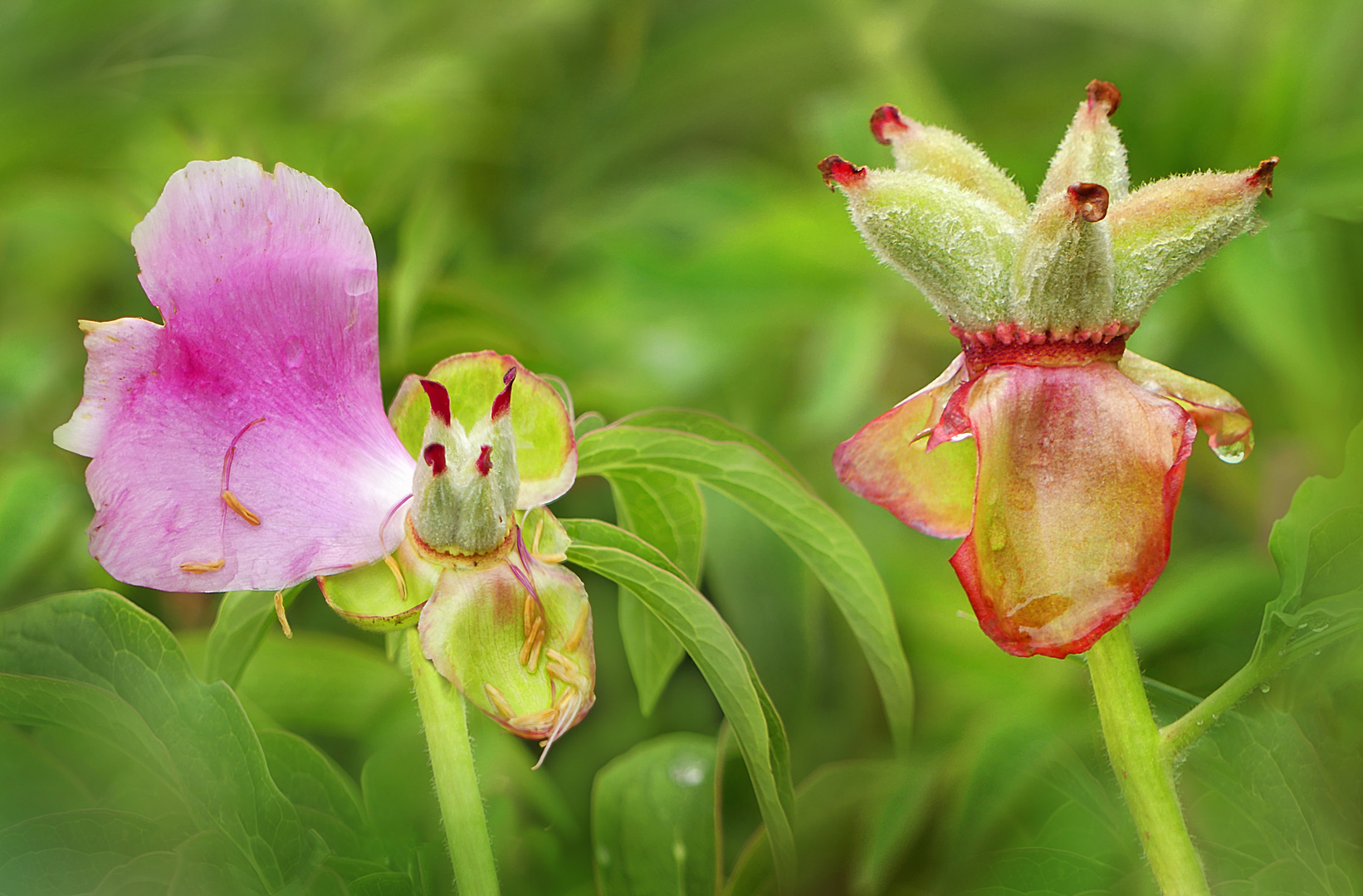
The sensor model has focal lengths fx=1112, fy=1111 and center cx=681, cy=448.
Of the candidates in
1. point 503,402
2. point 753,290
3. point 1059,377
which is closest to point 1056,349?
point 1059,377

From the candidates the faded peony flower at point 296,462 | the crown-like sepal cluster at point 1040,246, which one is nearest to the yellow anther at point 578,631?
the faded peony flower at point 296,462

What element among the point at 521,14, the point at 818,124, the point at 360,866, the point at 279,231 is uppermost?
the point at 521,14

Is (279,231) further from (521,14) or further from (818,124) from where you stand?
(521,14)

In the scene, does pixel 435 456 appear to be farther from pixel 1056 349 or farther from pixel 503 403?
pixel 1056 349

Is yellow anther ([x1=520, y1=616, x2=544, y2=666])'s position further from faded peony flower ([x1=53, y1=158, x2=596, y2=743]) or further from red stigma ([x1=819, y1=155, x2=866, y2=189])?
red stigma ([x1=819, y1=155, x2=866, y2=189])

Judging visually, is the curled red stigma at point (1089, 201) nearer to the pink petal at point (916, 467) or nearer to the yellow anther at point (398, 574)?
the pink petal at point (916, 467)

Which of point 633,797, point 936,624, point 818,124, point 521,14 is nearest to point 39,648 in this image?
point 633,797

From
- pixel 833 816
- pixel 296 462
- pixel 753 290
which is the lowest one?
pixel 833 816
